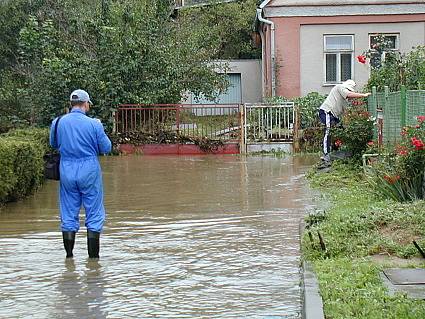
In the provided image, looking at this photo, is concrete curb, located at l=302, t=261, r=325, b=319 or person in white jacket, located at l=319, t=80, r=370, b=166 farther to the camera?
person in white jacket, located at l=319, t=80, r=370, b=166

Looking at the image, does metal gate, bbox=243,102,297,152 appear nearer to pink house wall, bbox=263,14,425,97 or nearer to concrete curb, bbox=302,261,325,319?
pink house wall, bbox=263,14,425,97

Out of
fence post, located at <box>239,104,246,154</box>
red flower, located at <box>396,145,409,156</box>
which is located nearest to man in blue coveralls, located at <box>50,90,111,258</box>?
red flower, located at <box>396,145,409,156</box>

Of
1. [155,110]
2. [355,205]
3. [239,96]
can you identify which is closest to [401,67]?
[355,205]

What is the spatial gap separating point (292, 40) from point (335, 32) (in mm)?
1460

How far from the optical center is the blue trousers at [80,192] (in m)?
8.82

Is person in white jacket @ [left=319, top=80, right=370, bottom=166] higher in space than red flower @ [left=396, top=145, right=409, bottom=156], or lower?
higher

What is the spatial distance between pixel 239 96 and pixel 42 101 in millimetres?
14412

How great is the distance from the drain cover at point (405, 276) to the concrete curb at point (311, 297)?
2.12 ft

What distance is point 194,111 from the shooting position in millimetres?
24281

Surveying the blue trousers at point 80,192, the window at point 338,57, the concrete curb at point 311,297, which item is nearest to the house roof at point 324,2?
the window at point 338,57

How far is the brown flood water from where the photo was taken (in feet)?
22.8

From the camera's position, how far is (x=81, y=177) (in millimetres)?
8797

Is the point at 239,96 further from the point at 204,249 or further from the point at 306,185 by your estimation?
the point at 204,249

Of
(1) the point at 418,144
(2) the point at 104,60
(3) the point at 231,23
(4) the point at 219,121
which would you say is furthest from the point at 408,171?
(3) the point at 231,23
